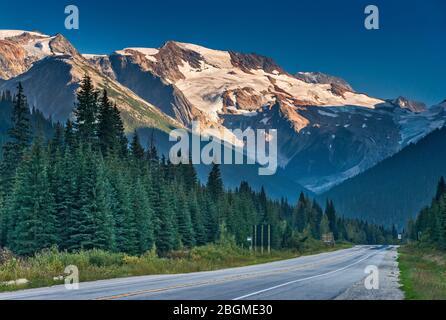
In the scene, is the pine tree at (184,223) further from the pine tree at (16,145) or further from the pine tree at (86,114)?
the pine tree at (16,145)

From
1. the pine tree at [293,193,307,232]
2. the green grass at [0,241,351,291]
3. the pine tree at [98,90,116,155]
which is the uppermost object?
the pine tree at [98,90,116,155]

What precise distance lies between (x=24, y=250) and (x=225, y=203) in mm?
48534

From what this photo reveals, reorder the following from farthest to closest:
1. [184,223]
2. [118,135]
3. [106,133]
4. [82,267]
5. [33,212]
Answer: [118,135]
[184,223]
[106,133]
[33,212]
[82,267]

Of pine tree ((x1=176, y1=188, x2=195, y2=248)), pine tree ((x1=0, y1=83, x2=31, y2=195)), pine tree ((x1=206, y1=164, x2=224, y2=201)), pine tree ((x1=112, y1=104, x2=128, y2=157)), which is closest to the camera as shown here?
pine tree ((x1=0, y1=83, x2=31, y2=195))

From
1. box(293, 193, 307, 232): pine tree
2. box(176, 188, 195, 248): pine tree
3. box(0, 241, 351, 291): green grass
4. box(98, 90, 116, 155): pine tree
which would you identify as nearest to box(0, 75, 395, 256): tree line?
box(176, 188, 195, 248): pine tree

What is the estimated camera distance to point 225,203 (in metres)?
87.1

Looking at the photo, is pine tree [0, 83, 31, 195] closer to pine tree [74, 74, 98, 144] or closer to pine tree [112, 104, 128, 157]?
pine tree [74, 74, 98, 144]

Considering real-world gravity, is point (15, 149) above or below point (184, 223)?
above

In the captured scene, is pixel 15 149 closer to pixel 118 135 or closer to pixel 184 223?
pixel 118 135

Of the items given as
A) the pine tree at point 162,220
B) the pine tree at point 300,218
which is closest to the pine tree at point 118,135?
the pine tree at point 162,220

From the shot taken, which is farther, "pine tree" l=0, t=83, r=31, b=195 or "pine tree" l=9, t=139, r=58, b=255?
"pine tree" l=0, t=83, r=31, b=195

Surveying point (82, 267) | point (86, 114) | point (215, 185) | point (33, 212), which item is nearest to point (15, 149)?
point (86, 114)

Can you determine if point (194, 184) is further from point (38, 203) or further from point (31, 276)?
point (31, 276)
